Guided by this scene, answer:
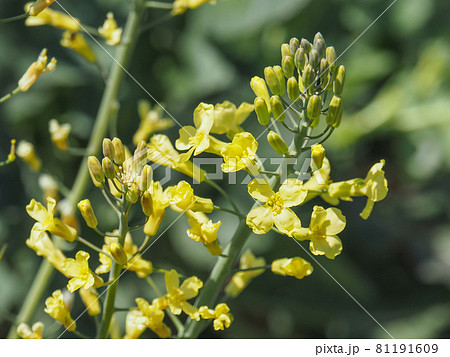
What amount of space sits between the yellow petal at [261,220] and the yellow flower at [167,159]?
17cm

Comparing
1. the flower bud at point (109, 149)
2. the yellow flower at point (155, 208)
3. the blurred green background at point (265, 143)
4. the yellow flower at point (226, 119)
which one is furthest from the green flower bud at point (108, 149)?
the blurred green background at point (265, 143)

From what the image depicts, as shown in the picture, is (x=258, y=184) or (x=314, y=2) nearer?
(x=258, y=184)

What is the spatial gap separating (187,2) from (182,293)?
31.3 inches

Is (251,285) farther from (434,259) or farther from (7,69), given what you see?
(7,69)

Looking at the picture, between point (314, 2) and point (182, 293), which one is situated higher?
point (314, 2)

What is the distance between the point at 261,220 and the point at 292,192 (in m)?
0.07

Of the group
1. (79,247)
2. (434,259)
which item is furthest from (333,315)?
(79,247)

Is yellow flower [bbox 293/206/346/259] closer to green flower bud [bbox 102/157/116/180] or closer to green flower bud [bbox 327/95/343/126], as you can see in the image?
green flower bud [bbox 327/95/343/126]

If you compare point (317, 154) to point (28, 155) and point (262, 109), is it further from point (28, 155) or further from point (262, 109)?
point (28, 155)

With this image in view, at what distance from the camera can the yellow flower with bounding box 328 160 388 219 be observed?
880 millimetres

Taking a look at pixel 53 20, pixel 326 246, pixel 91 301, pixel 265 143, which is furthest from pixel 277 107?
pixel 265 143

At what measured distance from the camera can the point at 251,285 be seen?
2.06 meters

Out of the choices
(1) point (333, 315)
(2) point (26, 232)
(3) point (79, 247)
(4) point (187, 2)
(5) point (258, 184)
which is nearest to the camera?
(5) point (258, 184)

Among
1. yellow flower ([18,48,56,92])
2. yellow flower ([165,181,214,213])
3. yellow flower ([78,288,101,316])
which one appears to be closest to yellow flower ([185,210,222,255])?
yellow flower ([165,181,214,213])
